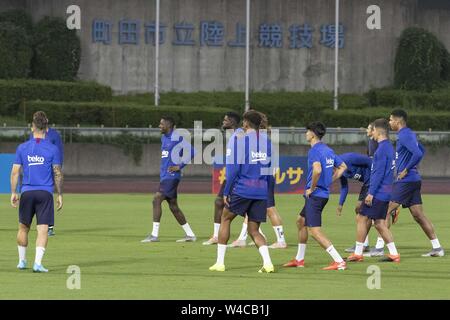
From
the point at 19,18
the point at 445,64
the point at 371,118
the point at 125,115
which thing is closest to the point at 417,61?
the point at 445,64

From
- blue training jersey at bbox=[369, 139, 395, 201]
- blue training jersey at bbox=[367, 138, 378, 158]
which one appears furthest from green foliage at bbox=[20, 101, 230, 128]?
blue training jersey at bbox=[369, 139, 395, 201]

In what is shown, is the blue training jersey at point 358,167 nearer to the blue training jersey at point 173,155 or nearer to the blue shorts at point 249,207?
the blue shorts at point 249,207

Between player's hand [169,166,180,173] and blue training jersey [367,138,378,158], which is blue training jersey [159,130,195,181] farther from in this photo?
blue training jersey [367,138,378,158]

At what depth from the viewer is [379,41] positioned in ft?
208

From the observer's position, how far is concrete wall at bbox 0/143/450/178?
173 ft

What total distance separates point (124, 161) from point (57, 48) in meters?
8.19

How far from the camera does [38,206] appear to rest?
671 inches

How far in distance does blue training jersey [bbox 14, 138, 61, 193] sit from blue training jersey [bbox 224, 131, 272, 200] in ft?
7.85

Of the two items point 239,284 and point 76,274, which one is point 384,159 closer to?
point 239,284

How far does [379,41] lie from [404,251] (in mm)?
43122

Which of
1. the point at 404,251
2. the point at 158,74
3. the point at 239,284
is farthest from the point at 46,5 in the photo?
the point at 239,284

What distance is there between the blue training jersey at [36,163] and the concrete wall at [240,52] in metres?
42.9

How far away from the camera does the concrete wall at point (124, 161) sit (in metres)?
52.6

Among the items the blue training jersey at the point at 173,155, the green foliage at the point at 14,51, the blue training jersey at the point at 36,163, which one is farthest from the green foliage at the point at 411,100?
the blue training jersey at the point at 36,163
